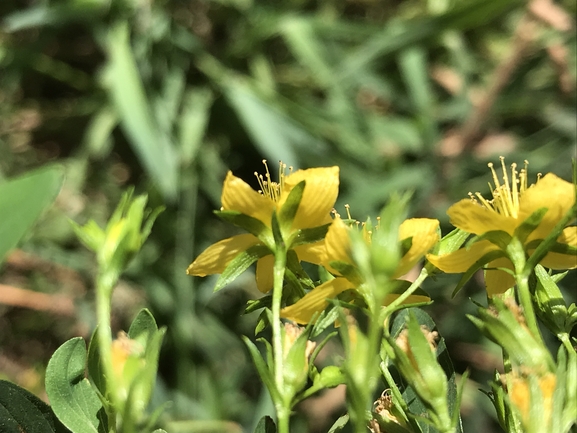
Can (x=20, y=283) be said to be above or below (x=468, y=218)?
below

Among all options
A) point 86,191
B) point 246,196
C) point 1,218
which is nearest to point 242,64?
point 86,191

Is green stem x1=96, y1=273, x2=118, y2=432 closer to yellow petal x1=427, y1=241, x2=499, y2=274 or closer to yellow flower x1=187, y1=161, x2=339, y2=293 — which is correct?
yellow flower x1=187, y1=161, x2=339, y2=293

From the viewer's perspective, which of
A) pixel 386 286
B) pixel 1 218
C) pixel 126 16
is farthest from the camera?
pixel 126 16

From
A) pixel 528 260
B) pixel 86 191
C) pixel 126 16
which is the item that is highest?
pixel 126 16

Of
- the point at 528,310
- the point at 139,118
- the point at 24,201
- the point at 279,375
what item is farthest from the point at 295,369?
the point at 139,118

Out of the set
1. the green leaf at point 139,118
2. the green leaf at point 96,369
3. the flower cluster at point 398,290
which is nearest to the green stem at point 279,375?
the flower cluster at point 398,290

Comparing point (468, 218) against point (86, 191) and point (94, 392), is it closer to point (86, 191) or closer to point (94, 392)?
point (94, 392)

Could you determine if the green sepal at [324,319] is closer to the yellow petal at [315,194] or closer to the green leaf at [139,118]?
the yellow petal at [315,194]
